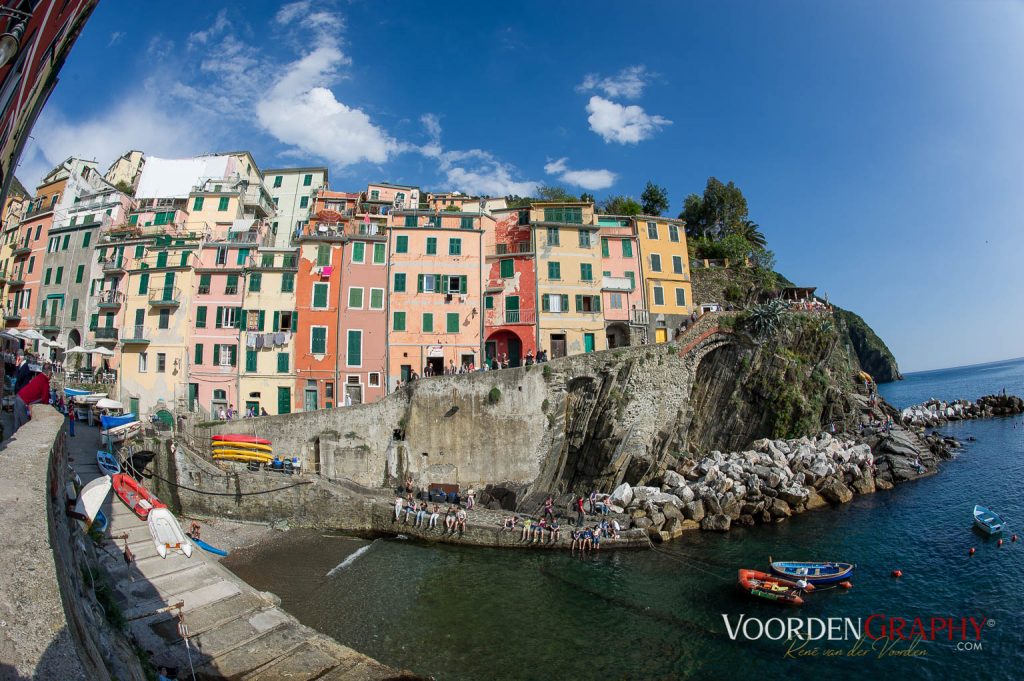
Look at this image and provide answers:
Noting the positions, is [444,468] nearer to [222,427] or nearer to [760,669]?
[222,427]

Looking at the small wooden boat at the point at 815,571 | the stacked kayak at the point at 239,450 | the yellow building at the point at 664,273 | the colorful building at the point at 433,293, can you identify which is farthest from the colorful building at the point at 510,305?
the small wooden boat at the point at 815,571

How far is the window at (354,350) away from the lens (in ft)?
109

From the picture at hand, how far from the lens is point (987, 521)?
24.4 m

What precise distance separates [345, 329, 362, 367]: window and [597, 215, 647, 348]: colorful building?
58.2 feet

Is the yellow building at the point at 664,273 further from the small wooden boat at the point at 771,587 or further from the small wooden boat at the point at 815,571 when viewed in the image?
the small wooden boat at the point at 771,587

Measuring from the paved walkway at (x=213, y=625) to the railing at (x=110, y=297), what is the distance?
25973mm

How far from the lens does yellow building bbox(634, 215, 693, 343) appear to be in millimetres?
39375

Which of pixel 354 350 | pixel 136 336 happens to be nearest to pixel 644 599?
pixel 354 350

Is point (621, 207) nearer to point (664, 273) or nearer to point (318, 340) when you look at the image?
point (664, 273)

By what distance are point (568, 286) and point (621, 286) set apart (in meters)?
4.59

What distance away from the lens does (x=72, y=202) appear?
131 feet

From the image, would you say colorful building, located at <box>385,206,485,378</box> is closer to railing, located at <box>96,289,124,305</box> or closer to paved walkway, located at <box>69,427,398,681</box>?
railing, located at <box>96,289,124,305</box>

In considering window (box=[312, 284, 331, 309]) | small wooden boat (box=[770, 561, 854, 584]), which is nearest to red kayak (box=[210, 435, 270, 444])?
window (box=[312, 284, 331, 309])

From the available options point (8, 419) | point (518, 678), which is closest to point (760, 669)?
point (518, 678)
